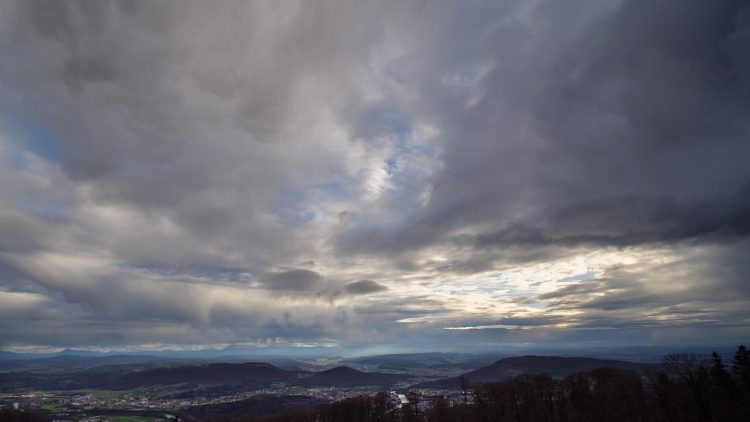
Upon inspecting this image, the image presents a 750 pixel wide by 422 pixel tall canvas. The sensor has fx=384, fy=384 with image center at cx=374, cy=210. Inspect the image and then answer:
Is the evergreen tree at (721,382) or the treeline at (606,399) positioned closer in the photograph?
the evergreen tree at (721,382)

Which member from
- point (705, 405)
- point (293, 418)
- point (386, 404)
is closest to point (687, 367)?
point (705, 405)

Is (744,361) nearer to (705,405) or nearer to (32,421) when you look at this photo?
(705,405)

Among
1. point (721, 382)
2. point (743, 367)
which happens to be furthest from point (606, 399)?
point (743, 367)

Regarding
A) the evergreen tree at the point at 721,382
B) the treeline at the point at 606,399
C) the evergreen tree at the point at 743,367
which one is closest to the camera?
the evergreen tree at the point at 743,367

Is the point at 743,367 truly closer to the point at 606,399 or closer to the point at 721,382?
the point at 721,382

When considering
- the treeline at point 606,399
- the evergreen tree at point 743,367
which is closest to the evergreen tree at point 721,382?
the treeline at point 606,399

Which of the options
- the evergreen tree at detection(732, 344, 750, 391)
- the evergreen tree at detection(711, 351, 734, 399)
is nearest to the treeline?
the evergreen tree at detection(711, 351, 734, 399)

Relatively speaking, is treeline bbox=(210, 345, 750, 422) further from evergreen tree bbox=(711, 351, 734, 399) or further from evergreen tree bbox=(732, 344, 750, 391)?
evergreen tree bbox=(732, 344, 750, 391)

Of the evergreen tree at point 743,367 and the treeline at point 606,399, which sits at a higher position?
the evergreen tree at point 743,367

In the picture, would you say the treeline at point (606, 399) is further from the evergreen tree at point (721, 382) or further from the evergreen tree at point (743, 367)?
the evergreen tree at point (743, 367)
